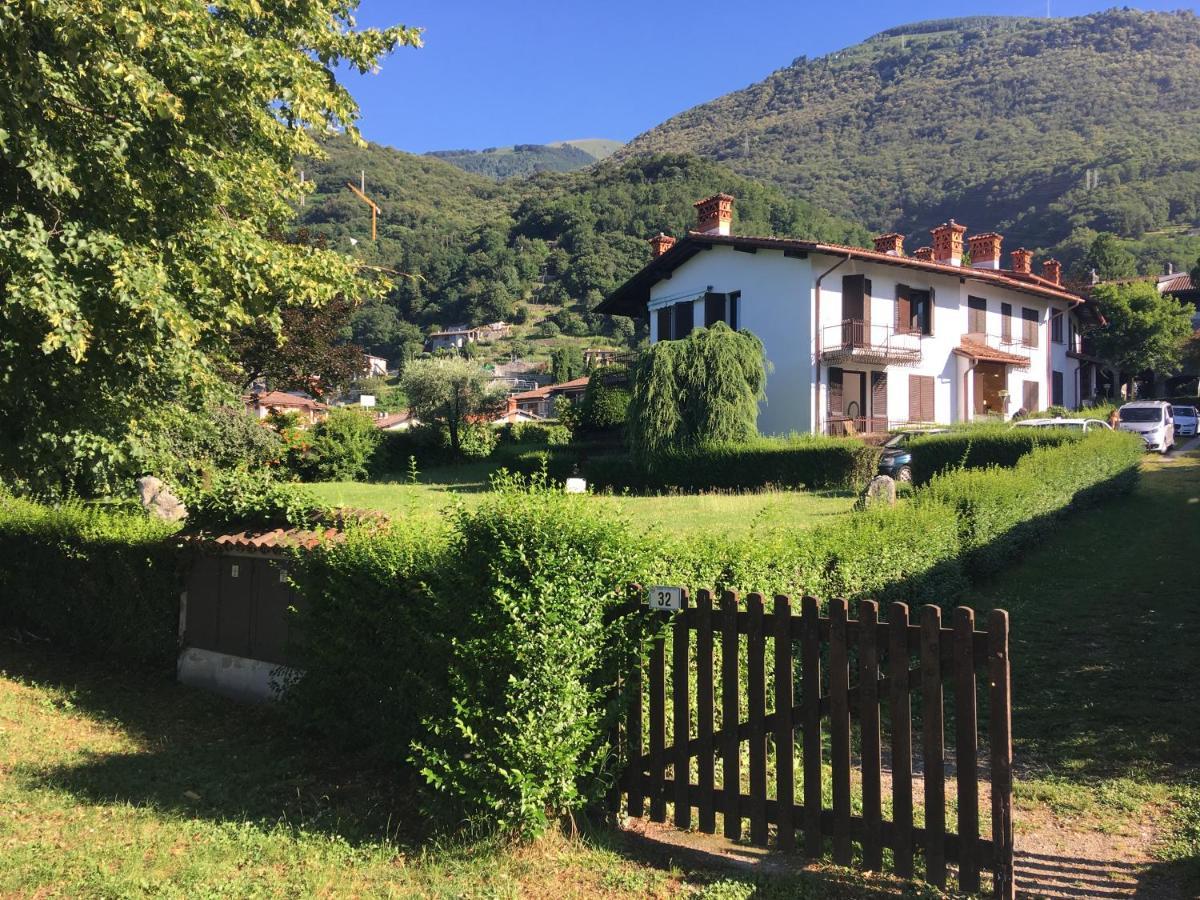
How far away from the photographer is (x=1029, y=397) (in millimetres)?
41062

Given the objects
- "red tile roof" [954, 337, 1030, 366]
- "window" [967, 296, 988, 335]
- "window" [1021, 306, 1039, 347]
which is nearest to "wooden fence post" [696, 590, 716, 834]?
"red tile roof" [954, 337, 1030, 366]

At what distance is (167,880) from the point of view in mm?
4648

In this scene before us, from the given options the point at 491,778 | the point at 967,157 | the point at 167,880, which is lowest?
the point at 167,880

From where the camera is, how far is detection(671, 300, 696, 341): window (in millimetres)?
33969

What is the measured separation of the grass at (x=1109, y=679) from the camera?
5.36m

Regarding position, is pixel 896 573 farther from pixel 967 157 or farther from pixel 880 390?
pixel 967 157

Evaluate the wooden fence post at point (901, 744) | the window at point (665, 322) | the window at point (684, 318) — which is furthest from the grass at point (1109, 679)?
the window at point (665, 322)

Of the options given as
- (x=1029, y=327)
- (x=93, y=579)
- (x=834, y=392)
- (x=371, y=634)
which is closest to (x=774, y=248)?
(x=834, y=392)

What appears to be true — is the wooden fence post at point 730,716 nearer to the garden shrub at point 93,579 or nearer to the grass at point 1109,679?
the grass at point 1109,679

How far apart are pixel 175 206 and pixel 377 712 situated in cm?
501

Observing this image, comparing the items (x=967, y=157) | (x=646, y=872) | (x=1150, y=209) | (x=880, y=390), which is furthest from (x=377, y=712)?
(x=967, y=157)

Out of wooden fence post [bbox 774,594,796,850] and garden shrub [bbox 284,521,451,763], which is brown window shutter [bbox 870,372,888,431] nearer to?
garden shrub [bbox 284,521,451,763]

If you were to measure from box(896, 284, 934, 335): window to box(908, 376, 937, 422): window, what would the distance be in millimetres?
1954

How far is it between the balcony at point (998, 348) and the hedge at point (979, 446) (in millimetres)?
13826
